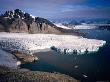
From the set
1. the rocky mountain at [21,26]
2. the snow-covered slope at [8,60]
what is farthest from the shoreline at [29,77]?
the rocky mountain at [21,26]

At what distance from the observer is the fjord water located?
18.8 metres

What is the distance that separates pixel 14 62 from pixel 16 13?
3385 cm

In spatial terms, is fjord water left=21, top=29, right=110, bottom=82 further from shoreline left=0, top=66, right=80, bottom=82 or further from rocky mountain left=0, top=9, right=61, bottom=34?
rocky mountain left=0, top=9, right=61, bottom=34

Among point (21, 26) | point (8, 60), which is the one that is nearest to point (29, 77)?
point (8, 60)

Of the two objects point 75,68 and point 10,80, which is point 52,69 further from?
point 10,80

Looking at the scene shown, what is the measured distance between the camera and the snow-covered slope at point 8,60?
814 inches

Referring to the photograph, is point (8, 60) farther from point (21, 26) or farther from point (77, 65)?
point (21, 26)

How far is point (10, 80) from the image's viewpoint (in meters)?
15.1

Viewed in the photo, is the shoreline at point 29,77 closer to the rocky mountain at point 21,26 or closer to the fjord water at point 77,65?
the fjord water at point 77,65

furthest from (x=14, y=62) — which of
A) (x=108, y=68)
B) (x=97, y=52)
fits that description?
(x=97, y=52)

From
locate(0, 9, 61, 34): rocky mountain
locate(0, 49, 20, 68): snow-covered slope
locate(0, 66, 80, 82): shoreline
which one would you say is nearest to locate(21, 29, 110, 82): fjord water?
locate(0, 49, 20, 68): snow-covered slope

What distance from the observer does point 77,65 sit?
21656 mm

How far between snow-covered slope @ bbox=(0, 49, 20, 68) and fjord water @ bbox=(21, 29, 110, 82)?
799 millimetres

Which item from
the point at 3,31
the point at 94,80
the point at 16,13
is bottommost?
the point at 94,80
